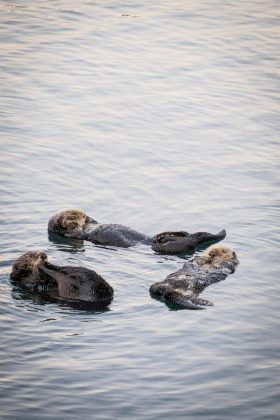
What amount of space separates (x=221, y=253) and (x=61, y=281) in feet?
6.25

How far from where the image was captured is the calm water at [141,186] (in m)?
6.83

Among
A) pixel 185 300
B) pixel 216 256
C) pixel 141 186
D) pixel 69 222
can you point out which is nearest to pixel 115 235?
pixel 69 222

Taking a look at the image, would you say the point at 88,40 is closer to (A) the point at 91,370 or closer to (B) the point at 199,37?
(B) the point at 199,37

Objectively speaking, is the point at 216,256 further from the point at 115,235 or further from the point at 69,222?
the point at 69,222

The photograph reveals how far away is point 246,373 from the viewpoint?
704 cm

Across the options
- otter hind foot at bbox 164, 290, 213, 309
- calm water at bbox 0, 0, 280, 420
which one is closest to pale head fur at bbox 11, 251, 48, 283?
calm water at bbox 0, 0, 280, 420

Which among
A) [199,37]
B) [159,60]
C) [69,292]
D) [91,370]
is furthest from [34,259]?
[199,37]

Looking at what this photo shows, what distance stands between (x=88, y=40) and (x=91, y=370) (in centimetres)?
1077

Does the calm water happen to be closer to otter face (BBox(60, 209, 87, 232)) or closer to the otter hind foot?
the otter hind foot

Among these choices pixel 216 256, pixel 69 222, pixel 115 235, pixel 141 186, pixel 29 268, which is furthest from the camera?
pixel 141 186

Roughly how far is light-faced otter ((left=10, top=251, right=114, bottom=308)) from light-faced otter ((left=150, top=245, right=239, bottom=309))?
56cm

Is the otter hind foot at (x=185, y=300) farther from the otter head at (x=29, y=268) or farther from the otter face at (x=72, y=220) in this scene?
the otter face at (x=72, y=220)

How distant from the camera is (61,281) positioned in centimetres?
802

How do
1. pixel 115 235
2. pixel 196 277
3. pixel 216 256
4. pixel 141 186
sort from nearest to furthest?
pixel 196 277 → pixel 216 256 → pixel 115 235 → pixel 141 186
